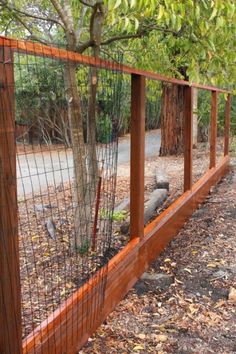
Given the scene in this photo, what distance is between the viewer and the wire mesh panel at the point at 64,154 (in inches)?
109

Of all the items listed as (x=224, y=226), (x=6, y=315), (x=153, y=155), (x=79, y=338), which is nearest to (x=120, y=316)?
(x=79, y=338)

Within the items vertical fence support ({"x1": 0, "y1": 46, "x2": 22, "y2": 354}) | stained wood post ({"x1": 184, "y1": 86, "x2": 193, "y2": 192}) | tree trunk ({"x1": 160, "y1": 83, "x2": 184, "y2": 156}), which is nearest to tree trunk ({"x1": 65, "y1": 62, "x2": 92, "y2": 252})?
vertical fence support ({"x1": 0, "y1": 46, "x2": 22, "y2": 354})

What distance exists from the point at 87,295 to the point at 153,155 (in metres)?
7.48

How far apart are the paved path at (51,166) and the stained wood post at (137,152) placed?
0.52m

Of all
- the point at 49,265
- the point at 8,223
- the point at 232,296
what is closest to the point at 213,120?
the point at 232,296

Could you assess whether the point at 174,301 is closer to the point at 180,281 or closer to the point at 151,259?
the point at 180,281

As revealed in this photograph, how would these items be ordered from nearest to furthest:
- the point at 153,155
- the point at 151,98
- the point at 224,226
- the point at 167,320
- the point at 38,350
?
the point at 38,350 < the point at 167,320 < the point at 224,226 < the point at 151,98 < the point at 153,155

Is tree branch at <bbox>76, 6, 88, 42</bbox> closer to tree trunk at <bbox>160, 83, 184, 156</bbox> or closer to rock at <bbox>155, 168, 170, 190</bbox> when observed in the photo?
rock at <bbox>155, 168, 170, 190</bbox>

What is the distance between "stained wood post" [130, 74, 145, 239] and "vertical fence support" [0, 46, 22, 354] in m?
1.63

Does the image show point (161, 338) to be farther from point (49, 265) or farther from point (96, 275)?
point (49, 265)

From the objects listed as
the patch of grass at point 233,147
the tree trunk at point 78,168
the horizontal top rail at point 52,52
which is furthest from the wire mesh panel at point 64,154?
the patch of grass at point 233,147

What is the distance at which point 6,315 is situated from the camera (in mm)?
1887

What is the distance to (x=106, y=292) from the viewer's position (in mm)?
2957

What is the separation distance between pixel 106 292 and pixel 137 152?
1.09 meters
